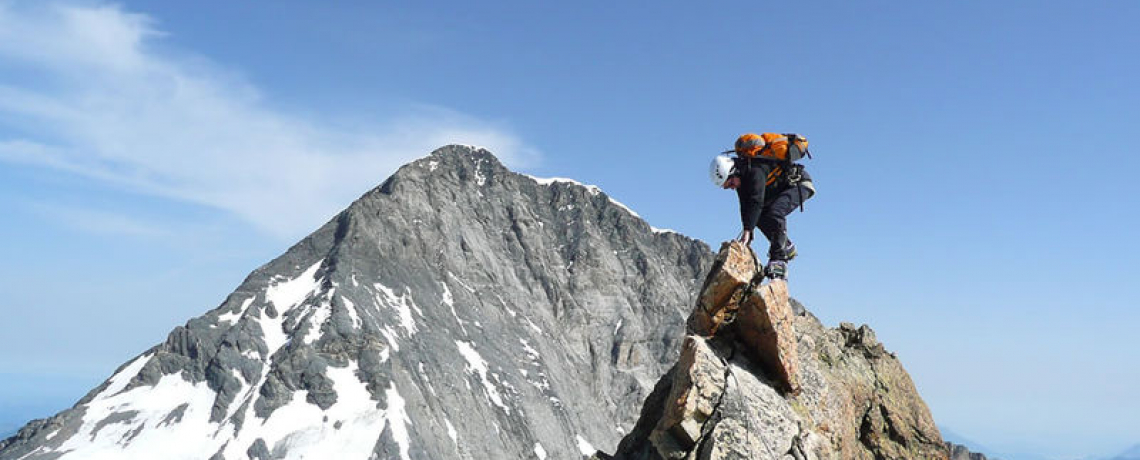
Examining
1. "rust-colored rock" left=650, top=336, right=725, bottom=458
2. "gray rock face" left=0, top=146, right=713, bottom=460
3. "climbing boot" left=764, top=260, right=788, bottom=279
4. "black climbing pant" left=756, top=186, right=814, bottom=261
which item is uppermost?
"gray rock face" left=0, top=146, right=713, bottom=460

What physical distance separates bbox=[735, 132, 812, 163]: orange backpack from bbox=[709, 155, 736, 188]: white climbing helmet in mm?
268

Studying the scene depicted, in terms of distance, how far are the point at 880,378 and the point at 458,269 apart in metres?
178

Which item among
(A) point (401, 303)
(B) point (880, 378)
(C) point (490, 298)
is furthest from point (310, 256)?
(B) point (880, 378)

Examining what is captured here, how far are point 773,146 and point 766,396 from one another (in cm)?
420

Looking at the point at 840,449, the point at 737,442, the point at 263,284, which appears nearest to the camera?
the point at 737,442

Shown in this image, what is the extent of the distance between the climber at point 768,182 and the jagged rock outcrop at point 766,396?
1.93ft

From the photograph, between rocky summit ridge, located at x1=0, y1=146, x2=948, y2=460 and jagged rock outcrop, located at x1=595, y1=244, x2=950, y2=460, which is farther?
rocky summit ridge, located at x1=0, y1=146, x2=948, y2=460

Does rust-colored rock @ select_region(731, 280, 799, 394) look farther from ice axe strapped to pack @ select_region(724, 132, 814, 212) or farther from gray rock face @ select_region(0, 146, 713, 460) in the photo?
gray rock face @ select_region(0, 146, 713, 460)

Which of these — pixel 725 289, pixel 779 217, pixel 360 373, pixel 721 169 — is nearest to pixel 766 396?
pixel 725 289

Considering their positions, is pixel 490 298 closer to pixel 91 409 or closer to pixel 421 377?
pixel 421 377

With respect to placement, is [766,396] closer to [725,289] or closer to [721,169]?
[725,289]

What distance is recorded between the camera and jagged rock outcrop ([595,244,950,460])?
11.7 metres

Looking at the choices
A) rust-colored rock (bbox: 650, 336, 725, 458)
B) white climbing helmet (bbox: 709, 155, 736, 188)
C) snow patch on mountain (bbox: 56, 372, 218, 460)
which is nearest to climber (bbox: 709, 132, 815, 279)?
white climbing helmet (bbox: 709, 155, 736, 188)

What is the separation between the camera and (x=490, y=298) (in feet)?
624
